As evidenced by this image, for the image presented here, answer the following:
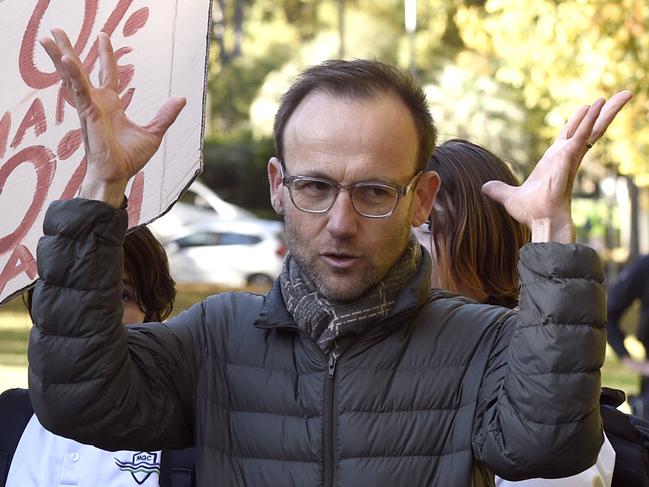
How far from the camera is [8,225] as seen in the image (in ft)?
10.1

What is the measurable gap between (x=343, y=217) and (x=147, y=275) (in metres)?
1.35

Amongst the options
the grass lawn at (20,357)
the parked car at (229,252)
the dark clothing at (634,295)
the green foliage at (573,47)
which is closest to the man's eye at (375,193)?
the dark clothing at (634,295)

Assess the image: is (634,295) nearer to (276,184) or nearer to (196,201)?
(276,184)

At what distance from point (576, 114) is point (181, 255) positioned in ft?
96.0

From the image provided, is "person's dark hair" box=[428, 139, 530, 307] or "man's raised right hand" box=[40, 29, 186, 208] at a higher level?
"man's raised right hand" box=[40, 29, 186, 208]

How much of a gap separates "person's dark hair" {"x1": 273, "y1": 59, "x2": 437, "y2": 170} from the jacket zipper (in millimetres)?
454

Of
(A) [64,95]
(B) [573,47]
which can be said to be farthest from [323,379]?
(B) [573,47]

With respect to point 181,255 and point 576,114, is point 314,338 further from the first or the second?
point 181,255

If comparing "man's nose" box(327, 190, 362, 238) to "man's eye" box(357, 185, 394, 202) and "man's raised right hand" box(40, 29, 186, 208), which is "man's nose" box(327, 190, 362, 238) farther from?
"man's raised right hand" box(40, 29, 186, 208)

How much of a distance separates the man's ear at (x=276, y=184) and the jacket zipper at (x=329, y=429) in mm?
349

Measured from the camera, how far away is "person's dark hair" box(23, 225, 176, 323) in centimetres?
403

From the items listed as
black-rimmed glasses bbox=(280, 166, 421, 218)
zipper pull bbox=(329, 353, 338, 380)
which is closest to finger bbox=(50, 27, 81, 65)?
black-rimmed glasses bbox=(280, 166, 421, 218)

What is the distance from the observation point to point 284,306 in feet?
9.71

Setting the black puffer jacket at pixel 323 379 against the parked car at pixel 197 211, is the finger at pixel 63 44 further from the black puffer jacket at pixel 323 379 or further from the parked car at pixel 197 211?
the parked car at pixel 197 211
